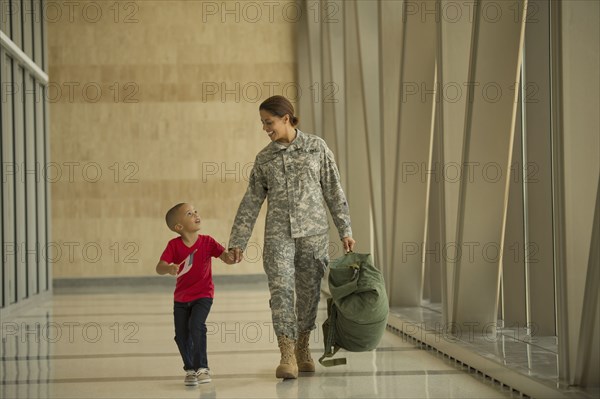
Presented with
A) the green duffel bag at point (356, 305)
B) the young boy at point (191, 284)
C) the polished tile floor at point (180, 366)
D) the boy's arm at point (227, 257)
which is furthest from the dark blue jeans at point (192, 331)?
the green duffel bag at point (356, 305)

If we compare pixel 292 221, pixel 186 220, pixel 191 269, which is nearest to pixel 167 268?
pixel 191 269

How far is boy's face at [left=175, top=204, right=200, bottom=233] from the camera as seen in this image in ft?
20.5

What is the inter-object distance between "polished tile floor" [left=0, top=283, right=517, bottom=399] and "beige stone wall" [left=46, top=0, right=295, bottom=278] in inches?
345

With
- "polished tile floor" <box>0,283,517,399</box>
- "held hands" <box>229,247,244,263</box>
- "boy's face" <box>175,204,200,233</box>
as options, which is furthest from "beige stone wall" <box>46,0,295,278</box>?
"boy's face" <box>175,204,200,233</box>

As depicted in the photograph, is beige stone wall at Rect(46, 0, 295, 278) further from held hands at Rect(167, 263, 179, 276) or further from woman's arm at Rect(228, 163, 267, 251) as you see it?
held hands at Rect(167, 263, 179, 276)

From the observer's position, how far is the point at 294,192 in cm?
645

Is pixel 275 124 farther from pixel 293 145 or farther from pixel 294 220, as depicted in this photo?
pixel 294 220

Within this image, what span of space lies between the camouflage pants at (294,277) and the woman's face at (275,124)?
28.4 inches

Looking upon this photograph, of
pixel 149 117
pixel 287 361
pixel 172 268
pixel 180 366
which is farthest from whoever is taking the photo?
pixel 149 117

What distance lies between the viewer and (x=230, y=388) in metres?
6.02

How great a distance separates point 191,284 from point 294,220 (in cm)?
83

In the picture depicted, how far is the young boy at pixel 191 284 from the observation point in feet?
20.5

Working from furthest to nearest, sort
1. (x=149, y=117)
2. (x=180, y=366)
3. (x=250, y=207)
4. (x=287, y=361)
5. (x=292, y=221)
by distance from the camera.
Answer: (x=149, y=117)
(x=180, y=366)
(x=250, y=207)
(x=292, y=221)
(x=287, y=361)

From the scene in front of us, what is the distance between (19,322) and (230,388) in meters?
6.86
